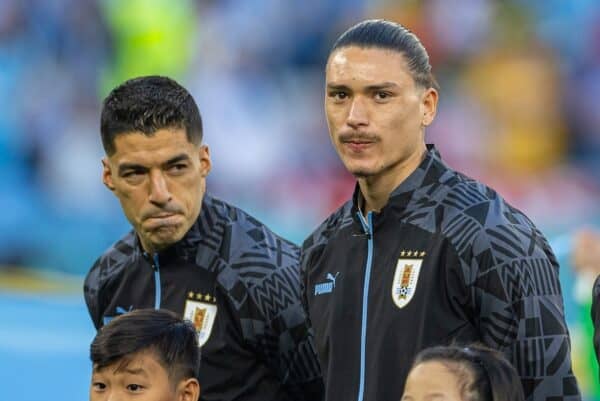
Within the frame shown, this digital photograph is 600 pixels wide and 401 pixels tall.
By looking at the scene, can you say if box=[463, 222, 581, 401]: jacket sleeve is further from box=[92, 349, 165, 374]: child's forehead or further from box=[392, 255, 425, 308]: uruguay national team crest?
box=[92, 349, 165, 374]: child's forehead

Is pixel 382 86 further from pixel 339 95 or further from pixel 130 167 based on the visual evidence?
pixel 130 167

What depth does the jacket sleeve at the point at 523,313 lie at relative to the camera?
3451 mm

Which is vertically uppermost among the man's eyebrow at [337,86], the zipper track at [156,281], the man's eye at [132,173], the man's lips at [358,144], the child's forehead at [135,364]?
the man's eyebrow at [337,86]

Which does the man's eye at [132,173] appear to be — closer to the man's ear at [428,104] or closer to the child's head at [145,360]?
the child's head at [145,360]

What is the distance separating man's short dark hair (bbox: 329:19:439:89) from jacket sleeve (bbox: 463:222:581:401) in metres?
0.52

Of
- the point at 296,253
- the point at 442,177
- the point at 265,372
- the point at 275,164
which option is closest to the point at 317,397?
the point at 265,372

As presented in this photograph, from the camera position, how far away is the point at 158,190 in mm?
4137

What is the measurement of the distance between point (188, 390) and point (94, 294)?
0.87 meters

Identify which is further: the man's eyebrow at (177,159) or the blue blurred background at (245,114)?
the blue blurred background at (245,114)

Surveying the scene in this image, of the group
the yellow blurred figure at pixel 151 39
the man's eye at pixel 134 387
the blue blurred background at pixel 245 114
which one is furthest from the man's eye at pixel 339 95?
the yellow blurred figure at pixel 151 39

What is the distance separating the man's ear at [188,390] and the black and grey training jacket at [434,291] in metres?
0.35

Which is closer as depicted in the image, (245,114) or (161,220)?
(161,220)

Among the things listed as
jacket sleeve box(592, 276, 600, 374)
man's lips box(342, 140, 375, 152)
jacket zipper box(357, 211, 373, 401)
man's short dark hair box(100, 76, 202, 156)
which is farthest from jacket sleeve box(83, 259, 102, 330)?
jacket sleeve box(592, 276, 600, 374)

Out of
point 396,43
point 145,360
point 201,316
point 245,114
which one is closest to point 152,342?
point 145,360
